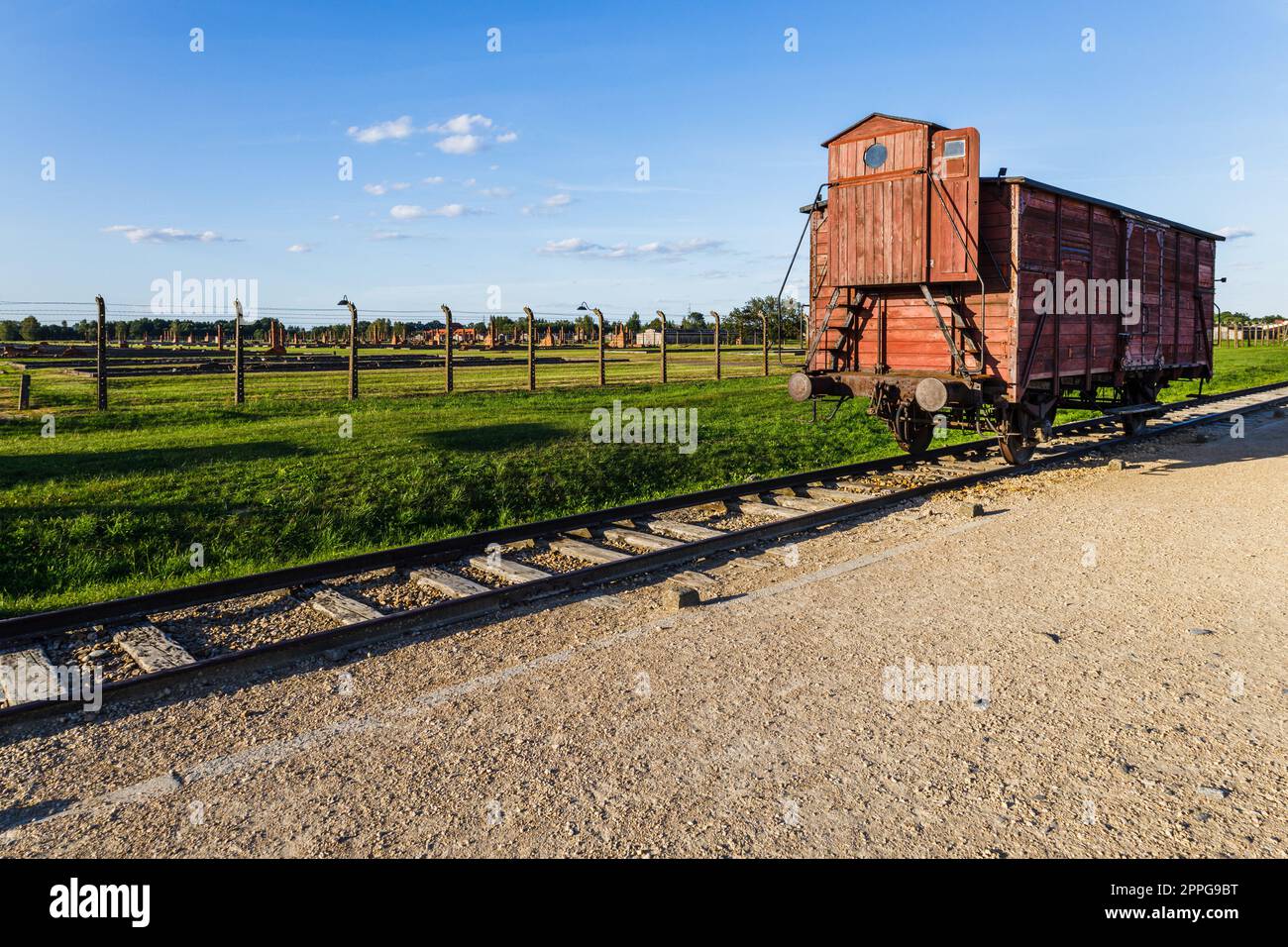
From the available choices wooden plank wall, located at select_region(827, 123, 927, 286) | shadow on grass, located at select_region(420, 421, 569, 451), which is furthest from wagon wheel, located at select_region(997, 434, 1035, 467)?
shadow on grass, located at select_region(420, 421, 569, 451)

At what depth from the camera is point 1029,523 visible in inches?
371

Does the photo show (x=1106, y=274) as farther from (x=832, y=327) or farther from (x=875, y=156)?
(x=875, y=156)

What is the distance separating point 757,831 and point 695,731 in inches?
37.2

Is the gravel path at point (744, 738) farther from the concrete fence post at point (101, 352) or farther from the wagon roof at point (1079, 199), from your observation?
the concrete fence post at point (101, 352)

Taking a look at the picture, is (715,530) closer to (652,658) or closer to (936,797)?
(652,658)

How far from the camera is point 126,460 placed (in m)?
11.5

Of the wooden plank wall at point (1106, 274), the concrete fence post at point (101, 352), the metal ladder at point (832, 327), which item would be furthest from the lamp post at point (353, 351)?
the wooden plank wall at point (1106, 274)

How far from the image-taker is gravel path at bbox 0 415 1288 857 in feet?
12.0

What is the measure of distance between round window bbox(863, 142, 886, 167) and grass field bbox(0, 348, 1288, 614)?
14.0 ft

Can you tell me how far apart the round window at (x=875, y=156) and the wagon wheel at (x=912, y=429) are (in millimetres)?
3209

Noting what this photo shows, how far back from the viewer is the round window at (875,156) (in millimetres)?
11719

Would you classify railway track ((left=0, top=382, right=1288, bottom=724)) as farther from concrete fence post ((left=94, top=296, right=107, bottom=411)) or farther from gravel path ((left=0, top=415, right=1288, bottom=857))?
concrete fence post ((left=94, top=296, right=107, bottom=411))
